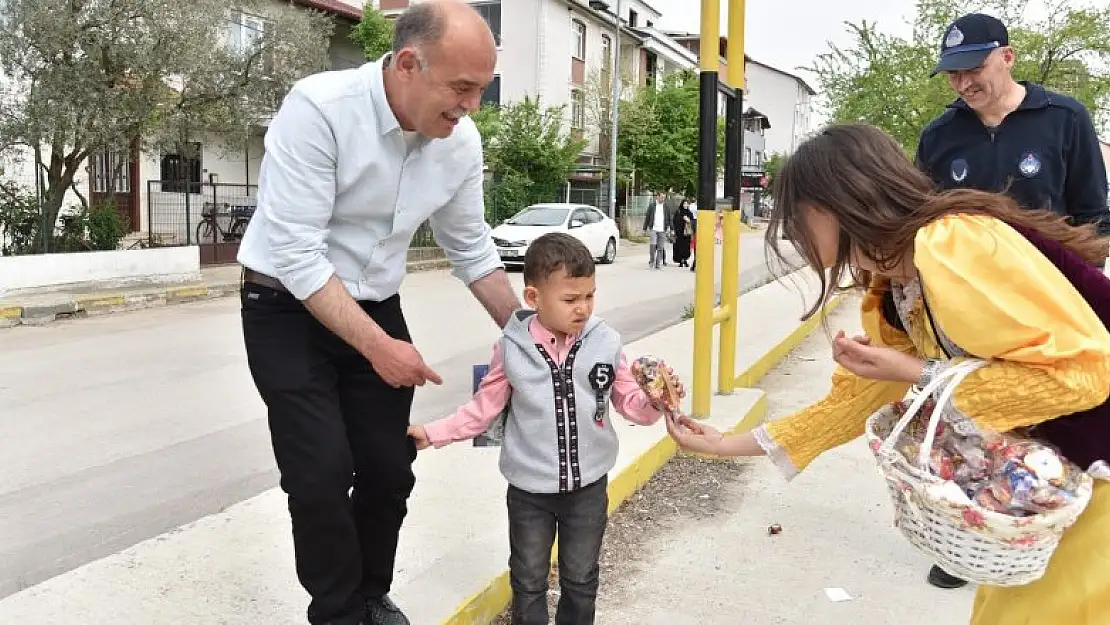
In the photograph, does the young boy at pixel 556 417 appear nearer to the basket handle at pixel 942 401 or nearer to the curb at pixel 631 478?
the curb at pixel 631 478

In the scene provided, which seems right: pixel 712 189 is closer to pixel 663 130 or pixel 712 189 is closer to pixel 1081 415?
pixel 1081 415

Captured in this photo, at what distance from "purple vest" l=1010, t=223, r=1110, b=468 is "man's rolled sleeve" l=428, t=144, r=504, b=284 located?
1695mm

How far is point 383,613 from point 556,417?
84cm

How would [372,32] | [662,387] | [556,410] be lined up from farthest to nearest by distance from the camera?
[372,32] < [556,410] < [662,387]

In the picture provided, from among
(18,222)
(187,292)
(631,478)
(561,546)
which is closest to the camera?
(561,546)

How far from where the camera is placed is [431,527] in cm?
388

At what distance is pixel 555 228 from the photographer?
1998cm

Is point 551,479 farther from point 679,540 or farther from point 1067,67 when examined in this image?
point 1067,67

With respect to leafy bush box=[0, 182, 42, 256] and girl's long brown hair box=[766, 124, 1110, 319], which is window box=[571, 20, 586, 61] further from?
girl's long brown hair box=[766, 124, 1110, 319]

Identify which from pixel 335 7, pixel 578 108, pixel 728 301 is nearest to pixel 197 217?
pixel 335 7

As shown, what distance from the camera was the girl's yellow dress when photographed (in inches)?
65.3

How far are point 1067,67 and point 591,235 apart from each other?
9605 millimetres

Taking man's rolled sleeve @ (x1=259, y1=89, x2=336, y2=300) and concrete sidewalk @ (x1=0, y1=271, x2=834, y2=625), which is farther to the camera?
concrete sidewalk @ (x1=0, y1=271, x2=834, y2=625)

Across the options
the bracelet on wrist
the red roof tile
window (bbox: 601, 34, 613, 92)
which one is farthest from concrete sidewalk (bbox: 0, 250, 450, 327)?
window (bbox: 601, 34, 613, 92)
